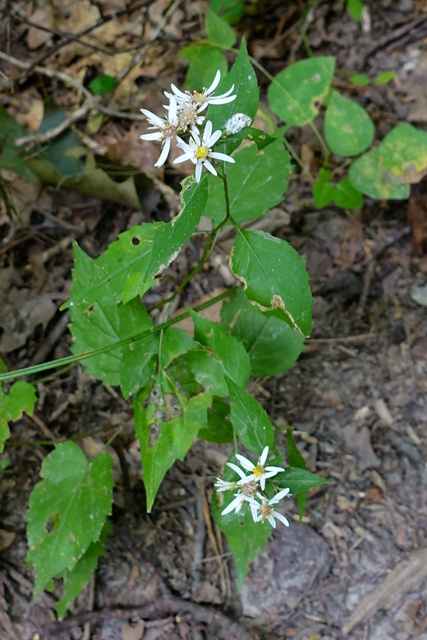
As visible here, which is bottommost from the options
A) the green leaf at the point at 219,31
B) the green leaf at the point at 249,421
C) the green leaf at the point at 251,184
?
the green leaf at the point at 249,421

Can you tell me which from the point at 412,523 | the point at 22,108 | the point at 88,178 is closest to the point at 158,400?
the point at 412,523

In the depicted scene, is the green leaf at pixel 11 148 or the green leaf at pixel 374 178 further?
the green leaf at pixel 11 148

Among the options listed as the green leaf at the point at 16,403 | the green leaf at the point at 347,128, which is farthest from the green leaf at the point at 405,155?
the green leaf at the point at 16,403

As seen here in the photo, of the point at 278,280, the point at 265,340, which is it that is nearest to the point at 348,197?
the point at 265,340

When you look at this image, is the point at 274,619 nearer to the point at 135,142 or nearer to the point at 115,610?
the point at 115,610

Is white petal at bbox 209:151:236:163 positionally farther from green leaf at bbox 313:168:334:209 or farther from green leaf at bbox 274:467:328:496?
green leaf at bbox 313:168:334:209

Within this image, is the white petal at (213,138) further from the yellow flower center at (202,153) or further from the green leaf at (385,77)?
the green leaf at (385,77)
